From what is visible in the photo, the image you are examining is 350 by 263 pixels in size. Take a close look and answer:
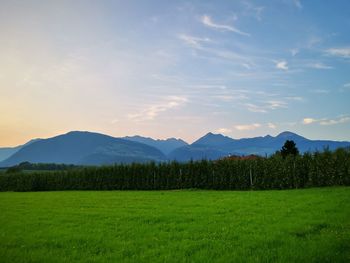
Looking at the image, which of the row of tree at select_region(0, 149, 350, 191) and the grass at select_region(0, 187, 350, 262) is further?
the row of tree at select_region(0, 149, 350, 191)

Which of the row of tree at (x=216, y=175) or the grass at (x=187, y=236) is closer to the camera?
the grass at (x=187, y=236)

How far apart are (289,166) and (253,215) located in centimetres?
2766

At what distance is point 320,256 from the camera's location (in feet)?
34.7

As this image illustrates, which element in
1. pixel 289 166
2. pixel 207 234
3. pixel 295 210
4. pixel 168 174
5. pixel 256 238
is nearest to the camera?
pixel 256 238

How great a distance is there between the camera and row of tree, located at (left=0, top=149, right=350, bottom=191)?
42.4 m

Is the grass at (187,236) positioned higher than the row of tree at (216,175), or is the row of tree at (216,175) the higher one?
the row of tree at (216,175)

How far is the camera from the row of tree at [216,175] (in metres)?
42.4

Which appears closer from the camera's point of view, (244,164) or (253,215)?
(253,215)

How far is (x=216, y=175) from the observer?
5128cm

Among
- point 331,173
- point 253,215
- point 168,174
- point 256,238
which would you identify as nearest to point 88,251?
point 256,238

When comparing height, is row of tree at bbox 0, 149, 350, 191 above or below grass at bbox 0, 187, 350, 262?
above

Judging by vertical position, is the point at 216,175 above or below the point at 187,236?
above

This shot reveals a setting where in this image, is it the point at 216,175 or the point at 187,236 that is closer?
the point at 187,236

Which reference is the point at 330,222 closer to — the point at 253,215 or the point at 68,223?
the point at 253,215
